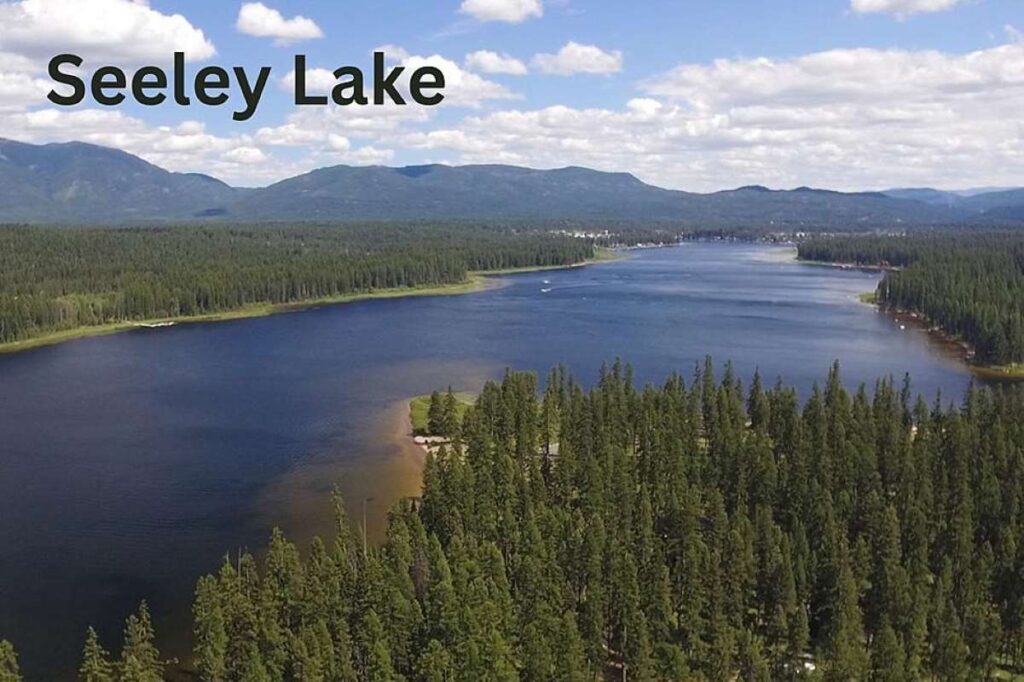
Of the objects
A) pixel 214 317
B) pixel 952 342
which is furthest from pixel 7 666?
pixel 214 317

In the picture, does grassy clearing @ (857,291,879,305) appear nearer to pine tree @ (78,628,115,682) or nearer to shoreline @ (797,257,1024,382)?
shoreline @ (797,257,1024,382)

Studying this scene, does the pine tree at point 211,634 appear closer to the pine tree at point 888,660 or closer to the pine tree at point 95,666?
the pine tree at point 95,666

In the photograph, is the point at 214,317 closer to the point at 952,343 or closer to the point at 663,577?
the point at 952,343

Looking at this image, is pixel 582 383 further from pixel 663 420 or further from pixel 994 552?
pixel 994 552

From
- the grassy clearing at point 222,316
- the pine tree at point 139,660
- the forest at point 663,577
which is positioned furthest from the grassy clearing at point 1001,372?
the grassy clearing at point 222,316

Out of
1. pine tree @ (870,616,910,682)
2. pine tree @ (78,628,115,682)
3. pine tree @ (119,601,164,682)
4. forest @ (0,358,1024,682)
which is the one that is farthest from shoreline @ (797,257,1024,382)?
pine tree @ (78,628,115,682)

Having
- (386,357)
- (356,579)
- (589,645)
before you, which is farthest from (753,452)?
(386,357)
